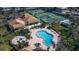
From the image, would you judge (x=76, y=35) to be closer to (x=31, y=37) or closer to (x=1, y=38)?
(x=31, y=37)

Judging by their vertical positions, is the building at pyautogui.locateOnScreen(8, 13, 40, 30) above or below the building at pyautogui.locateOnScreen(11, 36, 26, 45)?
above

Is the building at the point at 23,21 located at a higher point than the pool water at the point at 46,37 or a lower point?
higher

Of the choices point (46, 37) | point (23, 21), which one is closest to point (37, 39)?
point (46, 37)

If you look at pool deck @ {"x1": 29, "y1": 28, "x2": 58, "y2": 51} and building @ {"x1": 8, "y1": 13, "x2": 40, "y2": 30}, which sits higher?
building @ {"x1": 8, "y1": 13, "x2": 40, "y2": 30}

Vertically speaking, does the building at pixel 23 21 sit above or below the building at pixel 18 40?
above

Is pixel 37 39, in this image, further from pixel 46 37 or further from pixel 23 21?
pixel 23 21

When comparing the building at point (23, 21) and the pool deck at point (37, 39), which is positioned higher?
the building at point (23, 21)
